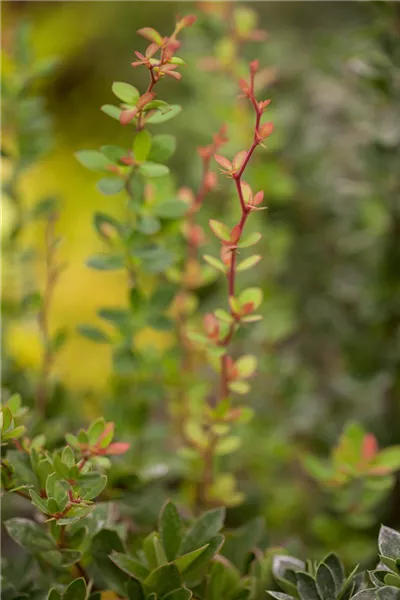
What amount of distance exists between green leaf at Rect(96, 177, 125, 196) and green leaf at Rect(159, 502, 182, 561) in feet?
0.92

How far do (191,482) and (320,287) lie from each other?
45 cm

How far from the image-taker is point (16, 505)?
2.56 feet

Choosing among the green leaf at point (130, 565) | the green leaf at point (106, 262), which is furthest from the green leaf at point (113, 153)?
the green leaf at point (130, 565)

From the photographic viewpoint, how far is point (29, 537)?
0.54 m

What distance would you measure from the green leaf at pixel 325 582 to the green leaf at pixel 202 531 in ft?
0.30

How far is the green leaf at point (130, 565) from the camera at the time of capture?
521 millimetres

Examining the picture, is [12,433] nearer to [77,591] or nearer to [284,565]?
[77,591]

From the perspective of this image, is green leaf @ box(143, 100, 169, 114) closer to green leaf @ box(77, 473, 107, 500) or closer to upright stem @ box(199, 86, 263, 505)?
upright stem @ box(199, 86, 263, 505)

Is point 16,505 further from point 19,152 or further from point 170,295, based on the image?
point 19,152

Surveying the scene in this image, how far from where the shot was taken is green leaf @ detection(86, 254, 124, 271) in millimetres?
660

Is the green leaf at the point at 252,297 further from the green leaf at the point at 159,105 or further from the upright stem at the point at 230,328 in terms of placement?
the green leaf at the point at 159,105

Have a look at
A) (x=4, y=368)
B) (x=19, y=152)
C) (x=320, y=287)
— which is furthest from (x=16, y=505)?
(x=320, y=287)

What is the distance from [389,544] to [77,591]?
0.80 feet

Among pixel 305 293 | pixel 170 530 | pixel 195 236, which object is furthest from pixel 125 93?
pixel 305 293
